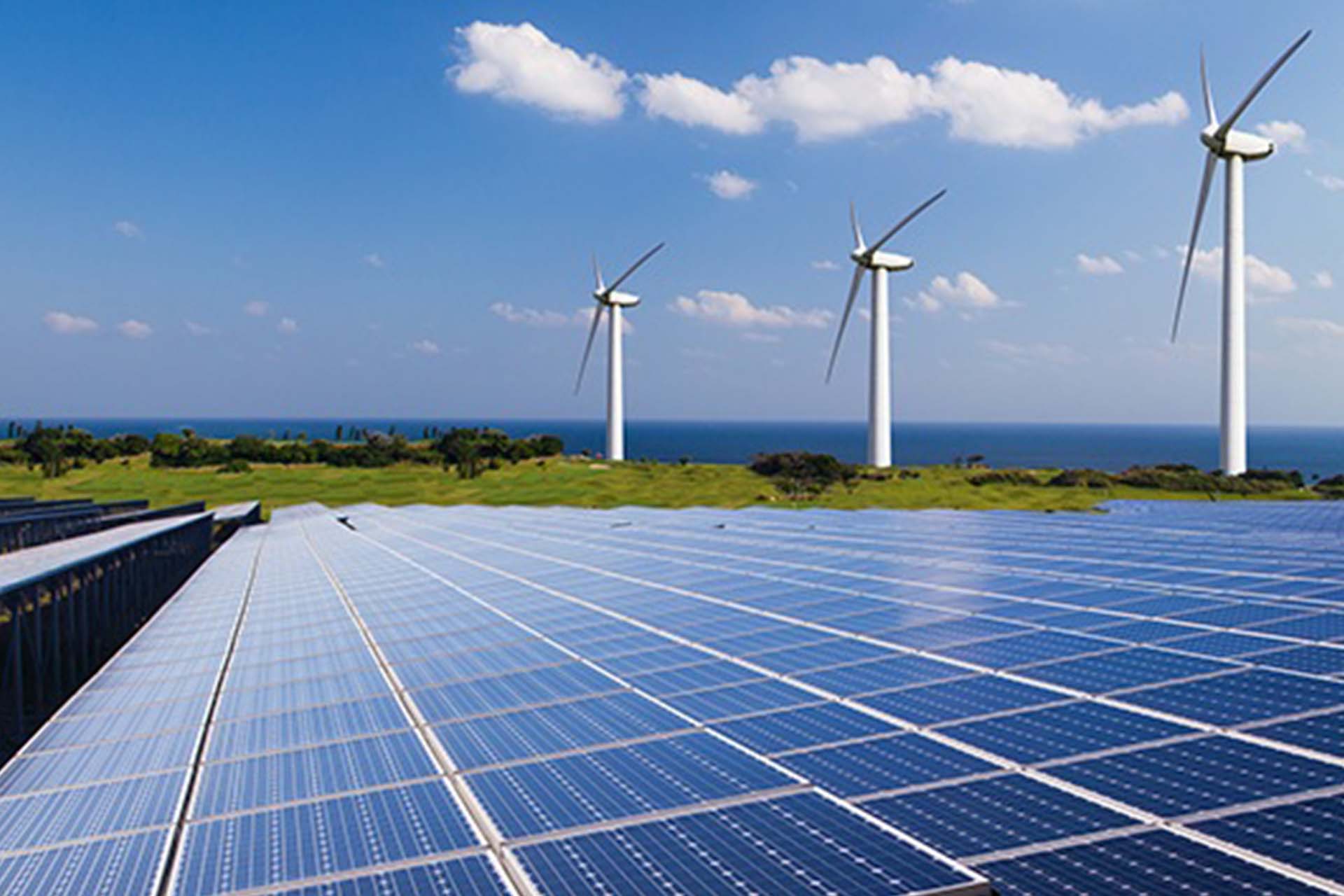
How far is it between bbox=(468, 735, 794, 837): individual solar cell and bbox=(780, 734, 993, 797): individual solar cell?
1.69 feet

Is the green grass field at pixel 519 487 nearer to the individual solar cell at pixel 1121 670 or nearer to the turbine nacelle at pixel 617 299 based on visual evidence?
the turbine nacelle at pixel 617 299

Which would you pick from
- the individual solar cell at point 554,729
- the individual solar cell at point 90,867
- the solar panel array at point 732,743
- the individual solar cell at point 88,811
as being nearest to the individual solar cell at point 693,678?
the solar panel array at point 732,743

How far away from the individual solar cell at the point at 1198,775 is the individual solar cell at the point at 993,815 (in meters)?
0.51

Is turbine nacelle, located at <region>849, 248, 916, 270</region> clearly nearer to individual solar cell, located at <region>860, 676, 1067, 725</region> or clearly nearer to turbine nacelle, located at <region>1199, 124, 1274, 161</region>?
turbine nacelle, located at <region>1199, 124, 1274, 161</region>

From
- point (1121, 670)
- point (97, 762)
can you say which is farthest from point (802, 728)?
point (97, 762)

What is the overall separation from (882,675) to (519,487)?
103133mm

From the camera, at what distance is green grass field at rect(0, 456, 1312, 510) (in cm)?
9094

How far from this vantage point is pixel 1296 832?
820 centimetres

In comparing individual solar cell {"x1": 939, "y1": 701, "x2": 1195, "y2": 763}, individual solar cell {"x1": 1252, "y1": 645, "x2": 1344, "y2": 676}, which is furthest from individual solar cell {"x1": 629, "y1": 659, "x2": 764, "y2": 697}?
individual solar cell {"x1": 1252, "y1": 645, "x2": 1344, "y2": 676}

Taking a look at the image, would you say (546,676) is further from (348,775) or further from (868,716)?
(868,716)

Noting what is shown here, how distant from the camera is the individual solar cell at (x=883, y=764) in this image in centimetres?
986

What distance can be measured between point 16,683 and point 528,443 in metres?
129

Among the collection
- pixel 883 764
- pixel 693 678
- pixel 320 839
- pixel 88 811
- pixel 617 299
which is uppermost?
pixel 617 299

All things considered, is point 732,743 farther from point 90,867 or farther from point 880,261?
point 880,261
